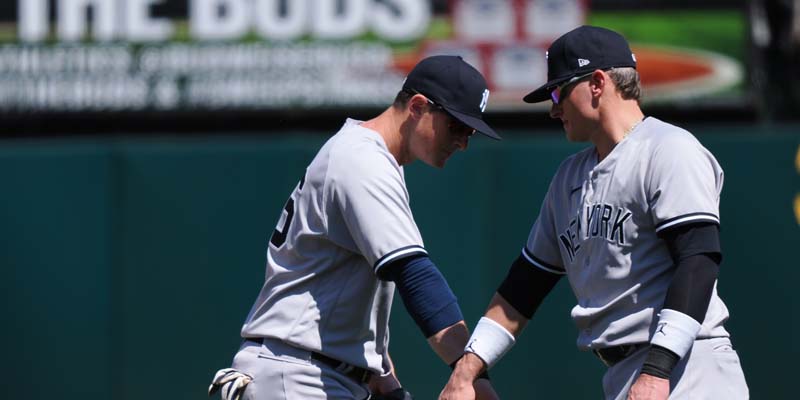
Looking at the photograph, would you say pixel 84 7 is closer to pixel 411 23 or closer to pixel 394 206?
pixel 411 23

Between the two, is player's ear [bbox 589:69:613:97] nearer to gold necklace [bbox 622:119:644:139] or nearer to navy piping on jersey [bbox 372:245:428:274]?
gold necklace [bbox 622:119:644:139]

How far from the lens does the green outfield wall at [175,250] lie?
6090 mm

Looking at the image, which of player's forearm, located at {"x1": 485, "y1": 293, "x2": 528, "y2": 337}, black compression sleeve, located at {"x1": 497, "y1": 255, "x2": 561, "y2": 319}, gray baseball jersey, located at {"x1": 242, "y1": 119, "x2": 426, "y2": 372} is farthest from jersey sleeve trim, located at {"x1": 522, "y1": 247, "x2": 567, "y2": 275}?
gray baseball jersey, located at {"x1": 242, "y1": 119, "x2": 426, "y2": 372}

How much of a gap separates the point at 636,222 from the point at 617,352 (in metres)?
0.35

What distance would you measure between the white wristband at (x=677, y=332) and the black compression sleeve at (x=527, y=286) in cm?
63

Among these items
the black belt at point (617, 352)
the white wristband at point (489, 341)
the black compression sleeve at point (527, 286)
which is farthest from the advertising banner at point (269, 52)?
the black belt at point (617, 352)

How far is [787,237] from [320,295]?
3650mm

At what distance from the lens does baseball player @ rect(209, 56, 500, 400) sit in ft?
9.55

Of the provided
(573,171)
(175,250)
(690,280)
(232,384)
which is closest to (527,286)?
(573,171)

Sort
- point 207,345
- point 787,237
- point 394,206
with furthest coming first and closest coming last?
point 207,345 → point 787,237 → point 394,206

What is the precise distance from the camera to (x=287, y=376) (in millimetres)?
2988

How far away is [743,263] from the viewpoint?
19.4ft

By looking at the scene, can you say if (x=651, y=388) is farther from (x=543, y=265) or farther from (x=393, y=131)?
(x=393, y=131)

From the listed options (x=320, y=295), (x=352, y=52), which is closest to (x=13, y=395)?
(x=352, y=52)
